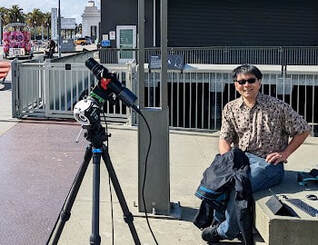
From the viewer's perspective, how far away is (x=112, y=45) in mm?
25453

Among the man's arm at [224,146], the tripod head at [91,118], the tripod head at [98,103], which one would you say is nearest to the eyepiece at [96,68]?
the tripod head at [98,103]

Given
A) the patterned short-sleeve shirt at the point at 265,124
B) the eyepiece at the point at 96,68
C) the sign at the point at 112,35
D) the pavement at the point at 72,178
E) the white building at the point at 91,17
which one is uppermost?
the white building at the point at 91,17

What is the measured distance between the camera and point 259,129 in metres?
4.58

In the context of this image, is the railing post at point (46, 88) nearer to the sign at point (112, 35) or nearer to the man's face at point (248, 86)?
the man's face at point (248, 86)

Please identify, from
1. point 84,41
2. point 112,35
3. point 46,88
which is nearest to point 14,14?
point 84,41

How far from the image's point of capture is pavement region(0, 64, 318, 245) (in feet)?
15.5

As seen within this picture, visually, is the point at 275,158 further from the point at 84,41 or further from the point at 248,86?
the point at 84,41

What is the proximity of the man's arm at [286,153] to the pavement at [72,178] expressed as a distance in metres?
0.76

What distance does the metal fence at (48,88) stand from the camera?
10617 millimetres

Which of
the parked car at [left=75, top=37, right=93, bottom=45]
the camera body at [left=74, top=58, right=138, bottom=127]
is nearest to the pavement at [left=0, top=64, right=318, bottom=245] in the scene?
the camera body at [left=74, top=58, right=138, bottom=127]

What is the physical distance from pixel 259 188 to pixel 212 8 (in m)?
20.0

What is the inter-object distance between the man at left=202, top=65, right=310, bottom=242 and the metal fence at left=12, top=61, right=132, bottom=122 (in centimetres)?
578

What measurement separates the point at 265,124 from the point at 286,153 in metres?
0.30

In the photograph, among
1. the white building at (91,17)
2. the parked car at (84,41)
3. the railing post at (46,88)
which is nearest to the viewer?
the railing post at (46,88)
